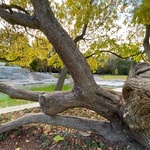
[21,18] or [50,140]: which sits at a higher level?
[21,18]

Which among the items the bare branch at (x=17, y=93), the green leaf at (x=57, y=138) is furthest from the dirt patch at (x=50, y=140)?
the bare branch at (x=17, y=93)

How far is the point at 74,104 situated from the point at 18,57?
5.61 metres

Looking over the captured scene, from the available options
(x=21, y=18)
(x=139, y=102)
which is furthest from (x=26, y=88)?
(x=139, y=102)

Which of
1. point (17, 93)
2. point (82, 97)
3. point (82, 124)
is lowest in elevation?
point (82, 124)

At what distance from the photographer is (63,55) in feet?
9.24

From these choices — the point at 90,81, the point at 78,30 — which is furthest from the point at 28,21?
the point at 78,30

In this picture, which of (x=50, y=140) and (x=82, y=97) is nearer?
(x=82, y=97)

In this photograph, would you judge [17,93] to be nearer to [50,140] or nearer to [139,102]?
[50,140]

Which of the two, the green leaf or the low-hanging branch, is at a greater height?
the low-hanging branch

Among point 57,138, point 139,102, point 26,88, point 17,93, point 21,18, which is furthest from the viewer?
point 26,88

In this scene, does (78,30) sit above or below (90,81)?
above

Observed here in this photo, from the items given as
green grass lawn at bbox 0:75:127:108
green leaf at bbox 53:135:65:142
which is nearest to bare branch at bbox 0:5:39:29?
green leaf at bbox 53:135:65:142

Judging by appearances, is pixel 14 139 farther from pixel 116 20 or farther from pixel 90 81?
pixel 116 20

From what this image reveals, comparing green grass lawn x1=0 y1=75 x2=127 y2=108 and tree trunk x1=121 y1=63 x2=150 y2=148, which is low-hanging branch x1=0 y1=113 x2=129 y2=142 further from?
green grass lawn x1=0 y1=75 x2=127 y2=108
